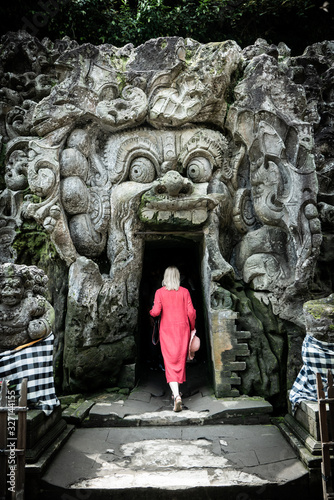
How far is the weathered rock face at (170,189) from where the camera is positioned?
544 cm

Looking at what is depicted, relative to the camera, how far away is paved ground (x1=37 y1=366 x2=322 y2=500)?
328 cm

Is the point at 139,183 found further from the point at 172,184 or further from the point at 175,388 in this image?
the point at 175,388

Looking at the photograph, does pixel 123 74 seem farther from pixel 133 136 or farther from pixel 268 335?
pixel 268 335

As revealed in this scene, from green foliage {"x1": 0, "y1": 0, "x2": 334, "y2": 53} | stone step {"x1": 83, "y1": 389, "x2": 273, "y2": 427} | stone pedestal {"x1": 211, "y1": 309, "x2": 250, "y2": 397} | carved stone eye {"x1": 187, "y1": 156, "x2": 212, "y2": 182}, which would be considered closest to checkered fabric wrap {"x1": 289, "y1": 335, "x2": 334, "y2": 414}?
stone step {"x1": 83, "y1": 389, "x2": 273, "y2": 427}

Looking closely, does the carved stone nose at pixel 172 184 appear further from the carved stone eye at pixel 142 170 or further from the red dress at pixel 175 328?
the red dress at pixel 175 328

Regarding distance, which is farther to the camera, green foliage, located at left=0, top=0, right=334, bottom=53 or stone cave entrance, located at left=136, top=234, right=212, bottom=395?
green foliage, located at left=0, top=0, right=334, bottom=53

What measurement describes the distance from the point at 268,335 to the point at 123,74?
4648 millimetres

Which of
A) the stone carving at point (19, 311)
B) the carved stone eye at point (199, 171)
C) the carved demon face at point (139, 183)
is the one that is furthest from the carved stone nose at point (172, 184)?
the stone carving at point (19, 311)

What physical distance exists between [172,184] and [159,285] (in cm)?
256

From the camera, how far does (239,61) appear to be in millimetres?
6375

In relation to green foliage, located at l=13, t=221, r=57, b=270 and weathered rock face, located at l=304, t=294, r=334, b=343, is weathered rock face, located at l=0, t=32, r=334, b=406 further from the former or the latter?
weathered rock face, located at l=304, t=294, r=334, b=343

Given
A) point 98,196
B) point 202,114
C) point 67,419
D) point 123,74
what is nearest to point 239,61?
point 202,114

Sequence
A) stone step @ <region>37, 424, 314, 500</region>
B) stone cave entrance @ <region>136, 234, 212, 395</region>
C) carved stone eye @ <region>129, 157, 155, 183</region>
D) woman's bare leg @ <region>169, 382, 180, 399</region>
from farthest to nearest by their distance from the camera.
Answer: stone cave entrance @ <region>136, 234, 212, 395</region> < carved stone eye @ <region>129, 157, 155, 183</region> < woman's bare leg @ <region>169, 382, 180, 399</region> < stone step @ <region>37, 424, 314, 500</region>

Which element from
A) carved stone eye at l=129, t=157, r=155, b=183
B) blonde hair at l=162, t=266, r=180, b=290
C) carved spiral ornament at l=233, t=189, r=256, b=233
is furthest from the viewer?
carved spiral ornament at l=233, t=189, r=256, b=233
